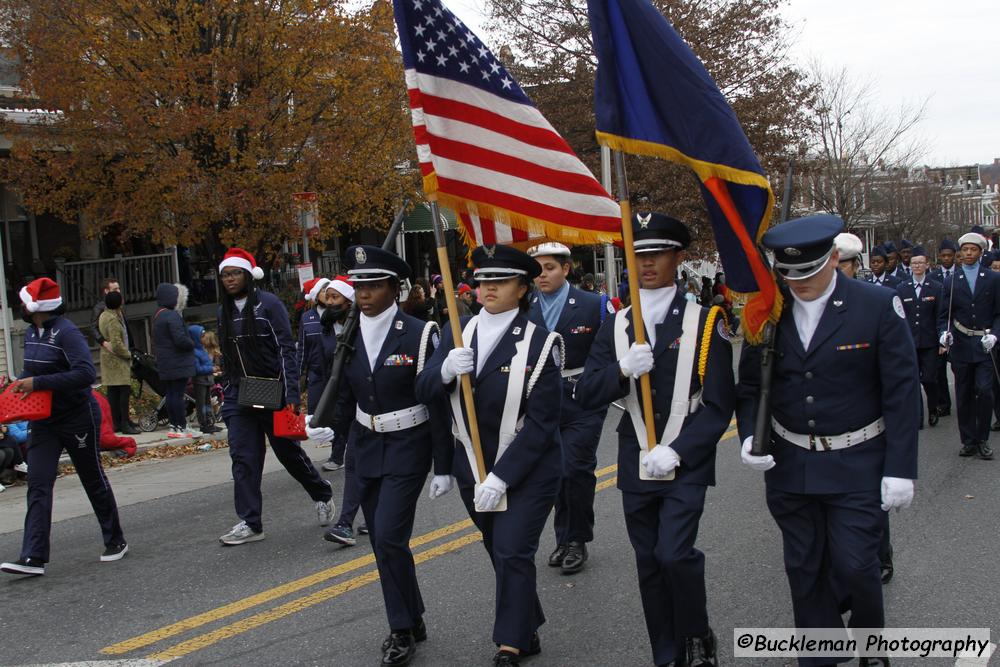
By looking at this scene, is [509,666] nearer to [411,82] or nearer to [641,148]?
[641,148]

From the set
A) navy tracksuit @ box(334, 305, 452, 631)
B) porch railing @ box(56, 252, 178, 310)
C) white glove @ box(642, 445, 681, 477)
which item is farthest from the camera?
porch railing @ box(56, 252, 178, 310)

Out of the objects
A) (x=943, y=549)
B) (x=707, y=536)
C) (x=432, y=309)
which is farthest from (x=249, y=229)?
(x=943, y=549)

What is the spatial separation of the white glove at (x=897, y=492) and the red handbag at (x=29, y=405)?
208 inches

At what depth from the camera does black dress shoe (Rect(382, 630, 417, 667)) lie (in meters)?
4.95

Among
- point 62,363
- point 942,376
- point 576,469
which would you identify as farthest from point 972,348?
point 62,363

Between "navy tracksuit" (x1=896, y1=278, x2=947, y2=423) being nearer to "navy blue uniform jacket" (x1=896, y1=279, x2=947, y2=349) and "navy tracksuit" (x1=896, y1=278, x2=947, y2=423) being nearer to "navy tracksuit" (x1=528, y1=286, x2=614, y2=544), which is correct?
→ "navy blue uniform jacket" (x1=896, y1=279, x2=947, y2=349)

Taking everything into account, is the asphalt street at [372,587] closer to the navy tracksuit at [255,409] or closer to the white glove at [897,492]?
the navy tracksuit at [255,409]

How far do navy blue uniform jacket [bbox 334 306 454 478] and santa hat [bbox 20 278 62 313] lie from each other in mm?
2700

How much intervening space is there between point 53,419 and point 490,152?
368 centimetres

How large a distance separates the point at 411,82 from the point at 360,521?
3.83 metres

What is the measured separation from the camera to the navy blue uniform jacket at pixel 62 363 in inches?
277

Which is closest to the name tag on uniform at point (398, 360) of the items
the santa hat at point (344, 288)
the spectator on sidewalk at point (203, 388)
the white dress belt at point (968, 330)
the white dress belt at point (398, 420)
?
the white dress belt at point (398, 420)

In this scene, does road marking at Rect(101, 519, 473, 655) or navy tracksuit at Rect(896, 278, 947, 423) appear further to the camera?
navy tracksuit at Rect(896, 278, 947, 423)

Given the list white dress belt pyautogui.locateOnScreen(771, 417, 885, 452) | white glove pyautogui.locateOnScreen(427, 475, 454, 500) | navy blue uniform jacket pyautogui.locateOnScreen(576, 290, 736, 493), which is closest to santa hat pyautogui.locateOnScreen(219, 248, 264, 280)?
white glove pyautogui.locateOnScreen(427, 475, 454, 500)
